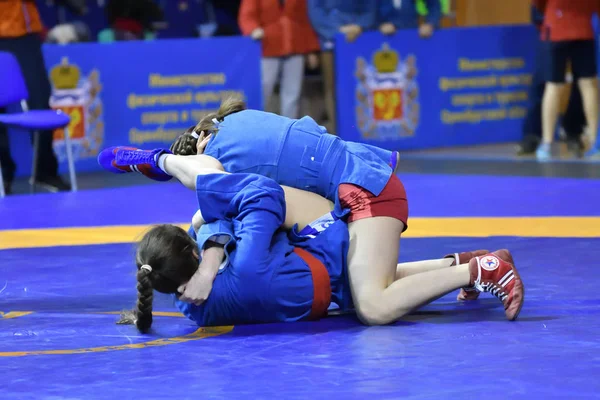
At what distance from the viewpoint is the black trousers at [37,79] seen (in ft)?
27.7

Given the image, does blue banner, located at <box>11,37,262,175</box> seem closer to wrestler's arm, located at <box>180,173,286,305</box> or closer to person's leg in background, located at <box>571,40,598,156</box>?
person's leg in background, located at <box>571,40,598,156</box>

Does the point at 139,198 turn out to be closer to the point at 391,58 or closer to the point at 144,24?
the point at 391,58

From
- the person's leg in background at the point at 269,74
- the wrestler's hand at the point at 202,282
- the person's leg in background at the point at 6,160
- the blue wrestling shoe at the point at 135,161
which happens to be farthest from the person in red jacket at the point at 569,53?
the wrestler's hand at the point at 202,282

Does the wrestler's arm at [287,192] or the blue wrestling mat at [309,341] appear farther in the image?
the wrestler's arm at [287,192]

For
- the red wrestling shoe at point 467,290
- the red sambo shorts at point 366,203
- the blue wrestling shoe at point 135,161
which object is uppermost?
the blue wrestling shoe at point 135,161

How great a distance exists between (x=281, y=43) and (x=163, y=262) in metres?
6.41

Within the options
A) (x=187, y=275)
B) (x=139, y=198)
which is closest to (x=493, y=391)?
(x=187, y=275)

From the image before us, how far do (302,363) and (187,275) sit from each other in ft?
1.84

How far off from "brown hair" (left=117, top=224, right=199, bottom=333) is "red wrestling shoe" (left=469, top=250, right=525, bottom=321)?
941 mm

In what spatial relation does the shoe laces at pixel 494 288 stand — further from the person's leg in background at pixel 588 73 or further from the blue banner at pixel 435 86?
the blue banner at pixel 435 86

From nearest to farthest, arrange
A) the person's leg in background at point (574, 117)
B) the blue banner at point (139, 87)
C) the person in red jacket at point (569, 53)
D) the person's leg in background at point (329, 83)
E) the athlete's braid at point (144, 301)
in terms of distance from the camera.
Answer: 1. the athlete's braid at point (144, 301)
2. the blue banner at point (139, 87)
3. the person in red jacket at point (569, 53)
4. the person's leg in background at point (329, 83)
5. the person's leg in background at point (574, 117)

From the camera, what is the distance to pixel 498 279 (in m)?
3.94

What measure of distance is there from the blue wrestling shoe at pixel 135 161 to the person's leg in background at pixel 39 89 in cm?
431

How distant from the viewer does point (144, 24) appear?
11.7 m
